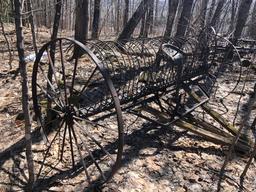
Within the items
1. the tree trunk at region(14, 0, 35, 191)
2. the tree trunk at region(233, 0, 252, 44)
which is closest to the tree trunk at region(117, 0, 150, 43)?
the tree trunk at region(233, 0, 252, 44)

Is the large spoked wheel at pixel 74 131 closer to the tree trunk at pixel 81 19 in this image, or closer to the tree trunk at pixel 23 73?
the tree trunk at pixel 23 73

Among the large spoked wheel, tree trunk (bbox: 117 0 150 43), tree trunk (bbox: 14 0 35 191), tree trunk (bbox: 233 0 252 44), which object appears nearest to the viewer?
tree trunk (bbox: 14 0 35 191)

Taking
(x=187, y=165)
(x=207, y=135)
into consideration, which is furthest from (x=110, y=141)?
(x=207, y=135)

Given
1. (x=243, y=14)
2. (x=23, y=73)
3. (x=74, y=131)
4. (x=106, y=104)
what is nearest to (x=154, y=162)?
(x=106, y=104)

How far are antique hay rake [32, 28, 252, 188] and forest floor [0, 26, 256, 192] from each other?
211 mm

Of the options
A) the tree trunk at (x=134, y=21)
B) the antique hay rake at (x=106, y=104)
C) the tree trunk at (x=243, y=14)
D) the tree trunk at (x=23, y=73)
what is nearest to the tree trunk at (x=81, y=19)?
the tree trunk at (x=134, y=21)

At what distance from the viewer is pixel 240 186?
389 centimetres

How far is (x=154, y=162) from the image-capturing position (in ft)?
13.8

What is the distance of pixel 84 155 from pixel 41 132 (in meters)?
0.79

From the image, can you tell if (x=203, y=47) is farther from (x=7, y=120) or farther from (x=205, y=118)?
(x=7, y=120)

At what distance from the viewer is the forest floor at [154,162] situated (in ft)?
12.2

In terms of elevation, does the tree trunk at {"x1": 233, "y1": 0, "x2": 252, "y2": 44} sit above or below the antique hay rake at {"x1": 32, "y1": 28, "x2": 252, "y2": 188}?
→ above

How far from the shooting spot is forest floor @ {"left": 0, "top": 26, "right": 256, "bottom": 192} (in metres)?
3.72

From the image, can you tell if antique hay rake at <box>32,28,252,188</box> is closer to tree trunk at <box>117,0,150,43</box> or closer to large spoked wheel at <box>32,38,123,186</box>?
large spoked wheel at <box>32,38,123,186</box>
